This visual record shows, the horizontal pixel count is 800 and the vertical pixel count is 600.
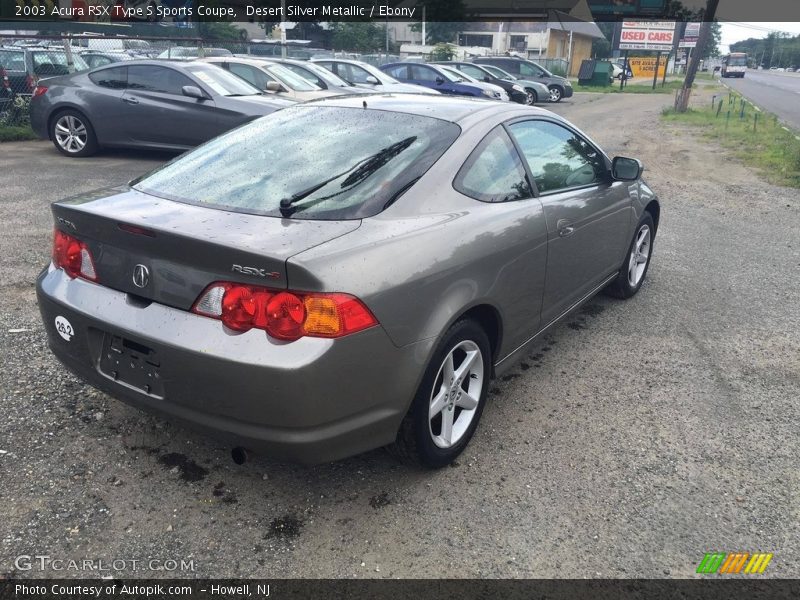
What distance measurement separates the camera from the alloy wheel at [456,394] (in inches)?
116

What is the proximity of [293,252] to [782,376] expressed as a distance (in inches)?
128

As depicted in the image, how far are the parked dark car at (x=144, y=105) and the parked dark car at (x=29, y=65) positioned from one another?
3220 mm

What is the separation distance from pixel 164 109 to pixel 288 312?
8.41 metres

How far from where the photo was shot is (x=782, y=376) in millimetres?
4094

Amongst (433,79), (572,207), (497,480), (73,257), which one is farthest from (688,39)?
(73,257)

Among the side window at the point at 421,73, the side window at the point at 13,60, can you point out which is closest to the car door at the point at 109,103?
the side window at the point at 13,60

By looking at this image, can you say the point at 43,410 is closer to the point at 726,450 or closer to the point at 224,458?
the point at 224,458

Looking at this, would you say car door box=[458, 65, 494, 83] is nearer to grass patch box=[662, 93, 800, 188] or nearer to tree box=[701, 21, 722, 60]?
grass patch box=[662, 93, 800, 188]

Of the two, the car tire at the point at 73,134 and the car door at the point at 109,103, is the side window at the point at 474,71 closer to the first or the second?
the car door at the point at 109,103

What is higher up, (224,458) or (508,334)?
(508,334)

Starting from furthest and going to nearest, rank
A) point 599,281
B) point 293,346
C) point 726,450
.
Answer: point 599,281 → point 726,450 → point 293,346

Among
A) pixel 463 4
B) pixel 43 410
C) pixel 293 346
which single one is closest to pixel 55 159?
pixel 43 410

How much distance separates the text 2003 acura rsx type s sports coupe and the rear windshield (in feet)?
0.04

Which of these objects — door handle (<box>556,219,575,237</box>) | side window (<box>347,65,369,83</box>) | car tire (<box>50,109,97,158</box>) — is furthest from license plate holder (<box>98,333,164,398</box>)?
side window (<box>347,65,369,83</box>)
